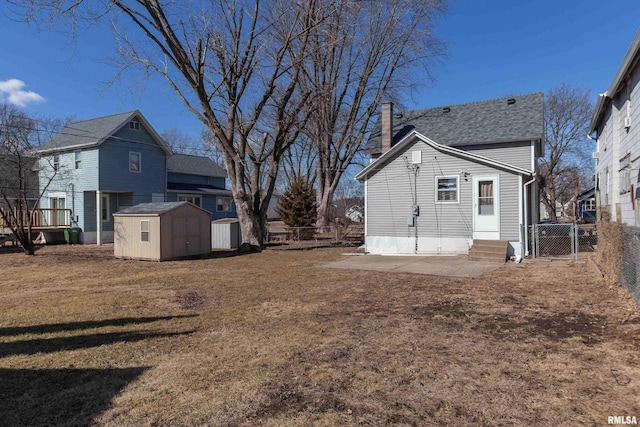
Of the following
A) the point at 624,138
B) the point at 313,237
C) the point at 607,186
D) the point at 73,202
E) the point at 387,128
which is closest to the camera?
the point at 624,138

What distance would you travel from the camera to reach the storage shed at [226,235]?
787 inches

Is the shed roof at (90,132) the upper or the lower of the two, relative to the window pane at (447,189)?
upper

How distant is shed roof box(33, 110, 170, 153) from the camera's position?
23.0m

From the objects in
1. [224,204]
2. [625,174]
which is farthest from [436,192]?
[224,204]

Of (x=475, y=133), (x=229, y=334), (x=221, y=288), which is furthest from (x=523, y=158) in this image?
(x=229, y=334)

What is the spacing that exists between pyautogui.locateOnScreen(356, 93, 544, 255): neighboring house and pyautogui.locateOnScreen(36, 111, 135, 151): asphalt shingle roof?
15.3 m

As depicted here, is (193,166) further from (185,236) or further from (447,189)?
(447,189)

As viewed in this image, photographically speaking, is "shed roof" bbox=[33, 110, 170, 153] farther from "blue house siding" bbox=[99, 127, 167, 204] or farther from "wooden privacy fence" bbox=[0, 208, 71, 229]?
"wooden privacy fence" bbox=[0, 208, 71, 229]

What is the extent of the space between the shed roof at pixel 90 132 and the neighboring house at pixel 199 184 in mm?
4708

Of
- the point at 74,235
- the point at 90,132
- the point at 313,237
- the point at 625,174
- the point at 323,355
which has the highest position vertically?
the point at 90,132

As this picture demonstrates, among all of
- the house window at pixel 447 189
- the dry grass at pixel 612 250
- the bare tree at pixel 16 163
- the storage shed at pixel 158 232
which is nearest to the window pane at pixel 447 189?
the house window at pixel 447 189

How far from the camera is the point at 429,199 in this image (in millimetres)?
15305

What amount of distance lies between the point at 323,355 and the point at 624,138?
10.2 meters

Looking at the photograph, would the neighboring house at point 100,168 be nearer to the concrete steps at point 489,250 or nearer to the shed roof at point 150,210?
the shed roof at point 150,210
